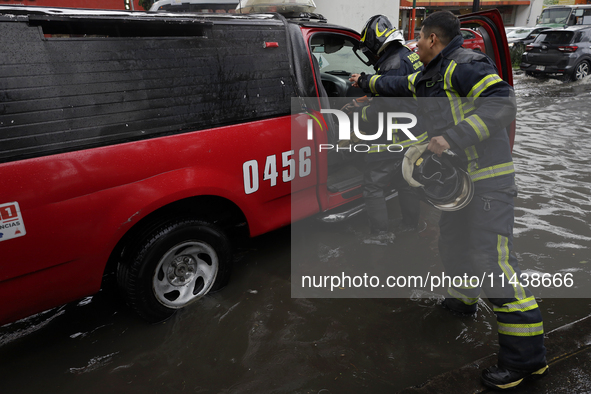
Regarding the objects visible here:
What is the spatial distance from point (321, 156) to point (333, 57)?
6.31 ft

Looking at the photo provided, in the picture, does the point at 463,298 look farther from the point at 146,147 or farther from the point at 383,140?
the point at 146,147

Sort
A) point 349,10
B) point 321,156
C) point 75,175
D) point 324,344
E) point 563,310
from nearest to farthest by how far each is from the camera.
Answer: point 75,175 → point 324,344 → point 563,310 → point 321,156 → point 349,10

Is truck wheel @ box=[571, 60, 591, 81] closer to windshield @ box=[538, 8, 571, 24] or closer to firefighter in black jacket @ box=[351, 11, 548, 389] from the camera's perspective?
windshield @ box=[538, 8, 571, 24]

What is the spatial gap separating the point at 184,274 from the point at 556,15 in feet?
77.6

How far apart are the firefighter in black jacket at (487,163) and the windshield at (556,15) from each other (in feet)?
70.5

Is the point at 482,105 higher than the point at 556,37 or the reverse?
the reverse

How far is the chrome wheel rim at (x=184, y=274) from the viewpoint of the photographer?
8.34 ft

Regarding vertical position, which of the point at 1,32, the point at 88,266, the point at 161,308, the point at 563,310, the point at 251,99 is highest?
the point at 1,32

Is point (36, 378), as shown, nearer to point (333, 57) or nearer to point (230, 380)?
point (230, 380)

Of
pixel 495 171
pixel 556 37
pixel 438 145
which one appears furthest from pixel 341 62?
pixel 556 37

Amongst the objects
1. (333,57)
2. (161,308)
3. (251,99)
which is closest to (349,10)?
(333,57)

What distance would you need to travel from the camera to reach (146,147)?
2252mm

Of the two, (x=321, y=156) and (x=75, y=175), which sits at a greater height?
(x=75, y=175)

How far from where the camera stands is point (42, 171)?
6.36 ft
